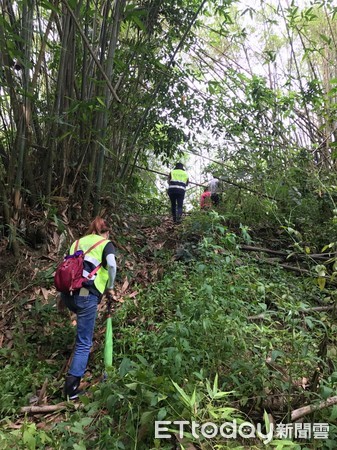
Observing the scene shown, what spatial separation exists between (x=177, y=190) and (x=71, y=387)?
4430 millimetres

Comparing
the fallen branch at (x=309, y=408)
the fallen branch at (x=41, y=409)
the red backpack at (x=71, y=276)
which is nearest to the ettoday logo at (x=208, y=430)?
the fallen branch at (x=309, y=408)

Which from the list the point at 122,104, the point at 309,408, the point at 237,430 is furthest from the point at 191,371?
the point at 122,104

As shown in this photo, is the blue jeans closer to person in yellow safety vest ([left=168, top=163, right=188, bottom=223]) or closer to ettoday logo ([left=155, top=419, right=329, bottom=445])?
ettoday logo ([left=155, top=419, right=329, bottom=445])

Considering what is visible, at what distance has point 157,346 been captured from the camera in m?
2.78

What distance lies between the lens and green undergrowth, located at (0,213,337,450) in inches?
77.6

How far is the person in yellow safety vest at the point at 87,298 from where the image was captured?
9.71 feet

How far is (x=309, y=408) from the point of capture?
209 centimetres

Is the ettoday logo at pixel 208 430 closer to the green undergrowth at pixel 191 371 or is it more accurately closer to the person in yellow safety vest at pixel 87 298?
the green undergrowth at pixel 191 371

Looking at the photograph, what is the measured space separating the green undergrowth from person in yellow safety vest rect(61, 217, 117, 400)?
0.87 feet

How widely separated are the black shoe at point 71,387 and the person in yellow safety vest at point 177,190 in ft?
13.8

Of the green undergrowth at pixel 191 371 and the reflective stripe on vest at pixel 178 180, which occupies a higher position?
the reflective stripe on vest at pixel 178 180

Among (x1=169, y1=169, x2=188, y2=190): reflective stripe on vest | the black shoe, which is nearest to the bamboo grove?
(x1=169, y1=169, x2=188, y2=190): reflective stripe on vest

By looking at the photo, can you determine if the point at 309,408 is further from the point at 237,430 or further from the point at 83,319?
the point at 83,319

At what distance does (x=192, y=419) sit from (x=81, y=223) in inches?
143
